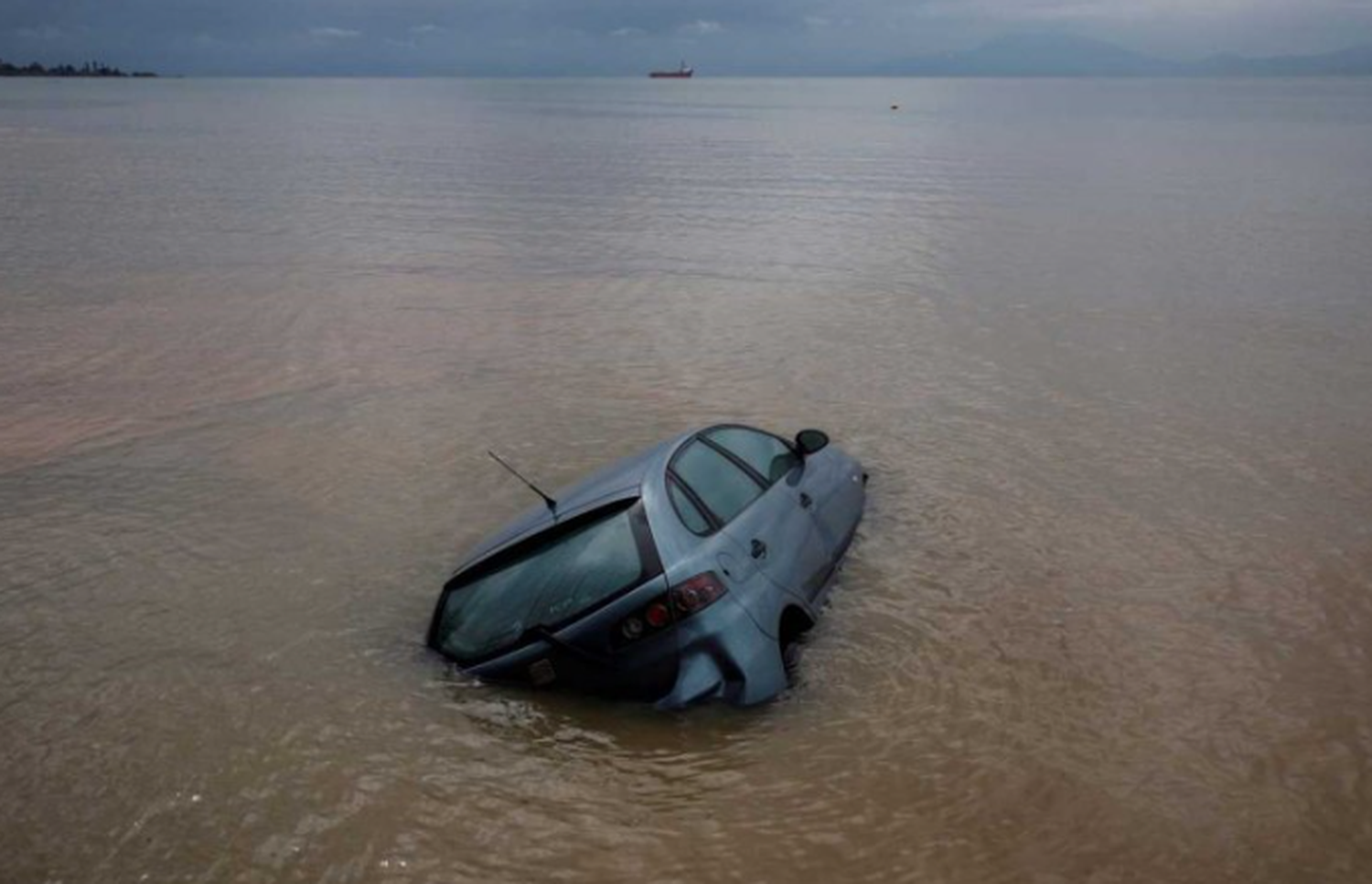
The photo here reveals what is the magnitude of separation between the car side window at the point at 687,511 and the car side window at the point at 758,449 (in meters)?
0.86

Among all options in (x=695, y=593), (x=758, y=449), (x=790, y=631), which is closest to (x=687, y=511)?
(x=695, y=593)

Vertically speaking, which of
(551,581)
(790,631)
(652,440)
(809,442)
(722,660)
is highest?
(809,442)

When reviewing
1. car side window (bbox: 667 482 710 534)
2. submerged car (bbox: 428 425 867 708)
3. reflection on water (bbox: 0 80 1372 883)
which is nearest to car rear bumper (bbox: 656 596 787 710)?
submerged car (bbox: 428 425 867 708)

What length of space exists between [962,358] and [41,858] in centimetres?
1203

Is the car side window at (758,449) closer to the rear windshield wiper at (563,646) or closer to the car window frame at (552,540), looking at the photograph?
the car window frame at (552,540)

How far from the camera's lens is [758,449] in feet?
26.3

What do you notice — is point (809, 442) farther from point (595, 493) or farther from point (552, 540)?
point (552, 540)

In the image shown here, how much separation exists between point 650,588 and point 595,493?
94 cm

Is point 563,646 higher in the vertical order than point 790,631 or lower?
higher

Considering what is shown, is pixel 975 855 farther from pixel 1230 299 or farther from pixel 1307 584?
pixel 1230 299

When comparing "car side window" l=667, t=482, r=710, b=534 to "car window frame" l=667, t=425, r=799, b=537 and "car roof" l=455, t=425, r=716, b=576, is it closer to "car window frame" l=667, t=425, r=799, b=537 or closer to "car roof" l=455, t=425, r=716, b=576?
"car window frame" l=667, t=425, r=799, b=537

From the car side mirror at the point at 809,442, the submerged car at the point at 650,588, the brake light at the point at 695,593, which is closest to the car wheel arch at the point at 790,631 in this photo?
the submerged car at the point at 650,588

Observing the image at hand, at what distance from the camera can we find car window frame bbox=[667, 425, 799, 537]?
6684 mm

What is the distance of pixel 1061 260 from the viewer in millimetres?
22422
